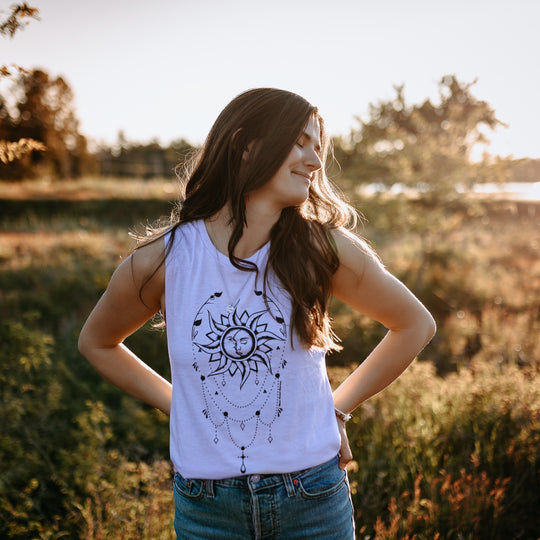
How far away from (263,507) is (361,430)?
274 centimetres

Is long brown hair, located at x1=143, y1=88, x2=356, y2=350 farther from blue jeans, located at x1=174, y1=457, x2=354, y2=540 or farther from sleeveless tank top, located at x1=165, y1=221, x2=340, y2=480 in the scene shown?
blue jeans, located at x1=174, y1=457, x2=354, y2=540

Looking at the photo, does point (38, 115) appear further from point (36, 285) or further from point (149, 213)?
point (36, 285)

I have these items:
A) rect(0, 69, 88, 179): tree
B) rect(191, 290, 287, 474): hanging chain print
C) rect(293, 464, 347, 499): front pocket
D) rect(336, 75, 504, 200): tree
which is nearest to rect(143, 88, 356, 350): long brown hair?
rect(191, 290, 287, 474): hanging chain print

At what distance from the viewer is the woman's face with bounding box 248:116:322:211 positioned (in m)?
1.36

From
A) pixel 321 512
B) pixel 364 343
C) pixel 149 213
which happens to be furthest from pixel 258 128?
pixel 149 213

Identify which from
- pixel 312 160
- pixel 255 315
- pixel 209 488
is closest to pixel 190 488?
pixel 209 488

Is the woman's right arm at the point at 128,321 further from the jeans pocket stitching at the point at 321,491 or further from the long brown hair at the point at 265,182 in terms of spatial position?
the jeans pocket stitching at the point at 321,491

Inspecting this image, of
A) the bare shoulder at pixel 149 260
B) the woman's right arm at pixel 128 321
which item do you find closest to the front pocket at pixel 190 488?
the woman's right arm at pixel 128 321

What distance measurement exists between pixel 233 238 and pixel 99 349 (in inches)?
27.9

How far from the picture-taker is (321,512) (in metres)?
1.27

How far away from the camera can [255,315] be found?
4.14 feet

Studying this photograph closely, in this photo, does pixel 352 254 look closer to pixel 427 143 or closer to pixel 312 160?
pixel 312 160

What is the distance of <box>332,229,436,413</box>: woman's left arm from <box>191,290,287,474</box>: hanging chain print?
33 cm

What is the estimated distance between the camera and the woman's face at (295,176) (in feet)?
4.46
